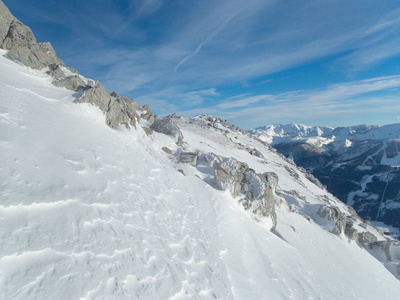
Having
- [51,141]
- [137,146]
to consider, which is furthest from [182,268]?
[137,146]

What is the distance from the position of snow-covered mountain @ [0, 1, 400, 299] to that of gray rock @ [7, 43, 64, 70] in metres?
0.11

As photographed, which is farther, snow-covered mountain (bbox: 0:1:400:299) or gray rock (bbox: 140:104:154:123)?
gray rock (bbox: 140:104:154:123)

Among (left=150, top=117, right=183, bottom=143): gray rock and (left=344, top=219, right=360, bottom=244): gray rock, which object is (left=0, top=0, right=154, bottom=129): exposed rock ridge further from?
(left=344, top=219, right=360, bottom=244): gray rock

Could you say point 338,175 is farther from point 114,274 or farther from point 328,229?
point 114,274

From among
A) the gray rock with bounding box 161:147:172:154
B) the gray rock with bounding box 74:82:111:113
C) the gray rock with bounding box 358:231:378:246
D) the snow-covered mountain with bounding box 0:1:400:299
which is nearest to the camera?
the snow-covered mountain with bounding box 0:1:400:299

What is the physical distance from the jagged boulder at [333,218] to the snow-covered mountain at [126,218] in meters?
0.95

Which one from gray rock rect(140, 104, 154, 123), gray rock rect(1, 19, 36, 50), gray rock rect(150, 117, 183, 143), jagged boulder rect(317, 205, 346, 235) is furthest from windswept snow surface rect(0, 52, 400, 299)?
gray rock rect(140, 104, 154, 123)

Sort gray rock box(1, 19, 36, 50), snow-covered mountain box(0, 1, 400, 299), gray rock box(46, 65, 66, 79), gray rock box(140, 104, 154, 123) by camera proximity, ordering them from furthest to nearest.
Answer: gray rock box(140, 104, 154, 123)
gray rock box(46, 65, 66, 79)
gray rock box(1, 19, 36, 50)
snow-covered mountain box(0, 1, 400, 299)

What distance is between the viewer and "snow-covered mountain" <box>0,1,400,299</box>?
18.2ft

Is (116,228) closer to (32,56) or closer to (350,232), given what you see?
(32,56)

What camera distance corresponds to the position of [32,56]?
1672cm

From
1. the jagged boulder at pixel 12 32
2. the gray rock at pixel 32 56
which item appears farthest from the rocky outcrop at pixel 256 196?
the jagged boulder at pixel 12 32

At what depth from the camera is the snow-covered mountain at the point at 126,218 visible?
556 centimetres

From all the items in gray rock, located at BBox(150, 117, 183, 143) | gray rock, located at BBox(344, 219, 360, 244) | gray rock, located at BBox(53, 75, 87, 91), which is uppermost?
gray rock, located at BBox(53, 75, 87, 91)
